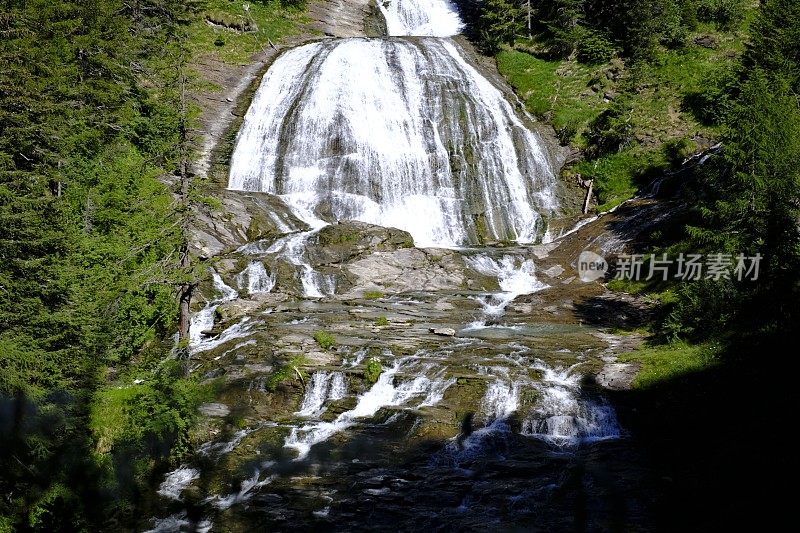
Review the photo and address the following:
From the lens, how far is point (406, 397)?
51.9 feet

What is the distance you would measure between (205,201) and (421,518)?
31.5 ft

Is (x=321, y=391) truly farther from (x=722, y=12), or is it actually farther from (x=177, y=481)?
(x=722, y=12)

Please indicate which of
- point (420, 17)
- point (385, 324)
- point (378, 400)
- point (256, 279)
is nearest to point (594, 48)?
point (420, 17)

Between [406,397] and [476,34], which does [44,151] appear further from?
[476,34]

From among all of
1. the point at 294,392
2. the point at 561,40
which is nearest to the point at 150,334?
the point at 294,392

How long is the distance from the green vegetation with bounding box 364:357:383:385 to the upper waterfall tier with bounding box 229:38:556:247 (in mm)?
17801

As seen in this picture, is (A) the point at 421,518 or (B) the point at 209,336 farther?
(B) the point at 209,336

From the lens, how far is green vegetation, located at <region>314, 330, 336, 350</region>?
1825 centimetres

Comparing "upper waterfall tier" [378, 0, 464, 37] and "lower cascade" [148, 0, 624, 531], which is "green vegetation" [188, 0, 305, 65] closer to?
"lower cascade" [148, 0, 624, 531]

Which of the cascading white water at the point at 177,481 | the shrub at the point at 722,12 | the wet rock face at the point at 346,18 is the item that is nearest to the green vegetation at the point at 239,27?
the wet rock face at the point at 346,18

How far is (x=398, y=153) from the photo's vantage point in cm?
3725

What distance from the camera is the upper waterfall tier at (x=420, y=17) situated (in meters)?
59.1

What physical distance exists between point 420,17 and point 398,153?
3133 centimetres

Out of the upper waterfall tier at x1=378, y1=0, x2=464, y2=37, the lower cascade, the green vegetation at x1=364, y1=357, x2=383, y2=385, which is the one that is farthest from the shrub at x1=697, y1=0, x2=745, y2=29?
the green vegetation at x1=364, y1=357, x2=383, y2=385
